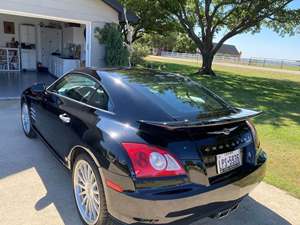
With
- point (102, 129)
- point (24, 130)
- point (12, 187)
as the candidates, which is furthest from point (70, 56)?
point (102, 129)

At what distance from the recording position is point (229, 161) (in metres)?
2.54

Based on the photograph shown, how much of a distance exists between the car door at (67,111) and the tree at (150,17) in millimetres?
10487

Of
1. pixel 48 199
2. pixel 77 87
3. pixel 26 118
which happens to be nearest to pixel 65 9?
pixel 26 118

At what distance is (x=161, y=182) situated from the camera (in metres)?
2.18

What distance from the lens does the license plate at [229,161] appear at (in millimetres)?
2451

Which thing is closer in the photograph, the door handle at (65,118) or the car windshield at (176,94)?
the car windshield at (176,94)

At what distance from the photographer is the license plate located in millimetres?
2451

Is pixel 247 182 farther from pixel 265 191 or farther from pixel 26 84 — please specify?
pixel 26 84

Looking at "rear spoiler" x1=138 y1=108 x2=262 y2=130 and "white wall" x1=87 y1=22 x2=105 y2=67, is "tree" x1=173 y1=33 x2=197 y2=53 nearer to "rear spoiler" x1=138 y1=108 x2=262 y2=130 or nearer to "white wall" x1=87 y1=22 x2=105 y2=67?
"white wall" x1=87 y1=22 x2=105 y2=67

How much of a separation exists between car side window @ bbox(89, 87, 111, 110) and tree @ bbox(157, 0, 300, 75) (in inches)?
568

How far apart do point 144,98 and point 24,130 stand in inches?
128

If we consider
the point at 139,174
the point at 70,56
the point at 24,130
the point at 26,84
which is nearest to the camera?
the point at 139,174

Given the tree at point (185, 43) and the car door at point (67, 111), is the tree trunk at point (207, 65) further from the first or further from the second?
the car door at point (67, 111)

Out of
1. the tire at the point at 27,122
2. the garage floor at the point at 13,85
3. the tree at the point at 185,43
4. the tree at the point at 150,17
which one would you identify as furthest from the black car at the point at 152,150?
the tree at the point at 185,43
